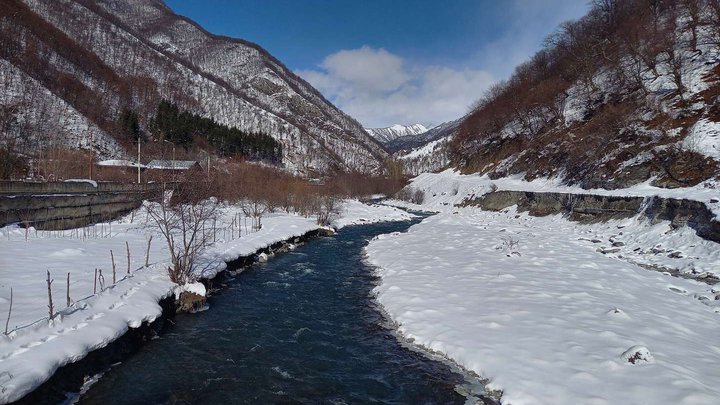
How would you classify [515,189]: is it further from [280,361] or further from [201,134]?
[201,134]

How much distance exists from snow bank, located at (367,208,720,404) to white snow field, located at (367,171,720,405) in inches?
1.2

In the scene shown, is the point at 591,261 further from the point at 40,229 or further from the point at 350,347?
the point at 40,229

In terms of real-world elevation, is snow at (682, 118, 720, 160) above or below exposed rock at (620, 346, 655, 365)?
above

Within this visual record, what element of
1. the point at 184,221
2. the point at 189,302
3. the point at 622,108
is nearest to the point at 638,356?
the point at 189,302

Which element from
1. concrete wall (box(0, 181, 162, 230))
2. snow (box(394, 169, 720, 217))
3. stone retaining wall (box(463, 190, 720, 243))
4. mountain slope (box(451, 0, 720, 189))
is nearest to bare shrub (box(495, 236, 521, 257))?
stone retaining wall (box(463, 190, 720, 243))

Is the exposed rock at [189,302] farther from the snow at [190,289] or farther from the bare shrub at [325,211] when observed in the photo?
the bare shrub at [325,211]

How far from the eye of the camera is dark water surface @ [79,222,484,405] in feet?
27.0

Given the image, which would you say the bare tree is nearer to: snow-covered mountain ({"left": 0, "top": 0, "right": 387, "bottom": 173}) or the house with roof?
the house with roof

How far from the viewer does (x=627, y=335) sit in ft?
29.3

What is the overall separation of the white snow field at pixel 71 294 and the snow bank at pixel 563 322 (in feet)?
25.5

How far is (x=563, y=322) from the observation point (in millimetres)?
9898

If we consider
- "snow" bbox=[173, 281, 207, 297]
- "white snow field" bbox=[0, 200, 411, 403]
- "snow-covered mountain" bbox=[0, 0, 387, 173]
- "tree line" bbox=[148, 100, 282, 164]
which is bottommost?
"snow" bbox=[173, 281, 207, 297]

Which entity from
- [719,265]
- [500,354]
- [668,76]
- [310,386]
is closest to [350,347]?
[310,386]

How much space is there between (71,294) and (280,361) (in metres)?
6.90
